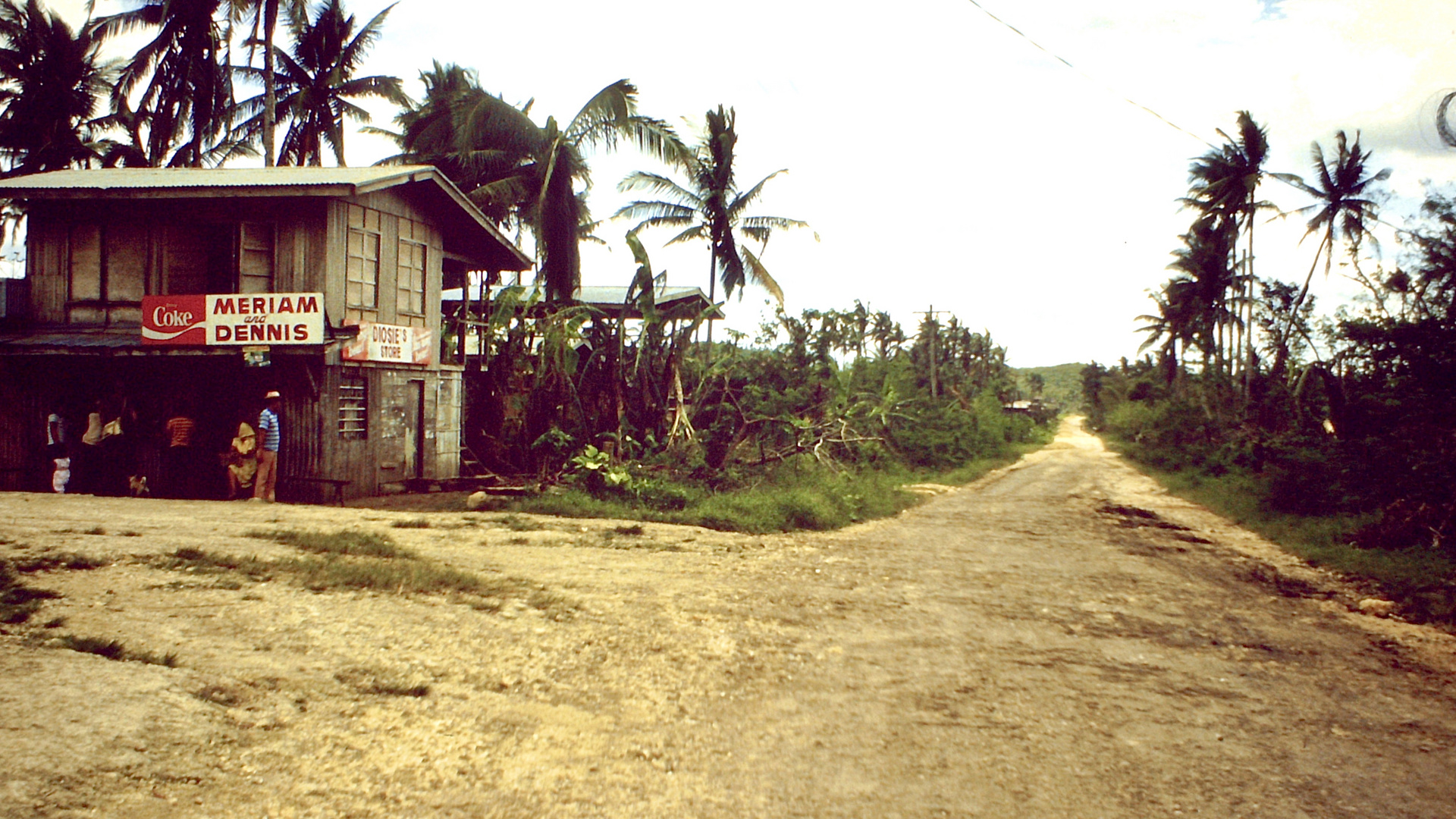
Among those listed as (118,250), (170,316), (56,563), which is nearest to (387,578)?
(56,563)

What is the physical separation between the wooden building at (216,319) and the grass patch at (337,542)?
5.11m

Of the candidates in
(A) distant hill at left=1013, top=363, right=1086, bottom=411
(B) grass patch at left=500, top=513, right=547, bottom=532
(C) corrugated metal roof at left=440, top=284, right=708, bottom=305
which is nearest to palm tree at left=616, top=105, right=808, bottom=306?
(C) corrugated metal roof at left=440, top=284, right=708, bottom=305

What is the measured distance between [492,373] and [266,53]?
11716mm

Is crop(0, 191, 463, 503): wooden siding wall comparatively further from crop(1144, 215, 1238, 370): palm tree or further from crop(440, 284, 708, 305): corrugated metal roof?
crop(1144, 215, 1238, 370): palm tree

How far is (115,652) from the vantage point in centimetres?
475

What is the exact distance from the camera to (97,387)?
14719mm

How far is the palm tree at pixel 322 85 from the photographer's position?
24.9 meters

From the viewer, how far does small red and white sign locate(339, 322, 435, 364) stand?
14.1m

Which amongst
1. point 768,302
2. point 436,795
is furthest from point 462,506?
point 768,302

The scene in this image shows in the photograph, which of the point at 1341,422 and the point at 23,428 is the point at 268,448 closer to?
the point at 23,428

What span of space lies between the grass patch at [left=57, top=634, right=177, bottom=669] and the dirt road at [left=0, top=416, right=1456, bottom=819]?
55 millimetres

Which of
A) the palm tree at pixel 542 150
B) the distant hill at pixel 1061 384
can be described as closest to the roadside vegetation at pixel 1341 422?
the palm tree at pixel 542 150

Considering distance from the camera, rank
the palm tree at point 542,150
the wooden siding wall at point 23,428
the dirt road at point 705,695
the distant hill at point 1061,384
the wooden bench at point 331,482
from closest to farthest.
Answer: the dirt road at point 705,695, the wooden bench at point 331,482, the wooden siding wall at point 23,428, the palm tree at point 542,150, the distant hill at point 1061,384

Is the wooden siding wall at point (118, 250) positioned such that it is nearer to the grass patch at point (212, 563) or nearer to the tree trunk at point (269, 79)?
the grass patch at point (212, 563)
